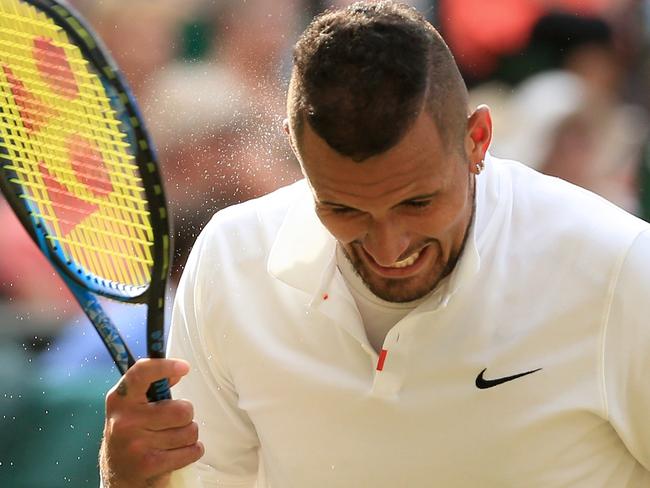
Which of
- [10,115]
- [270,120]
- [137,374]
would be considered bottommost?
[270,120]

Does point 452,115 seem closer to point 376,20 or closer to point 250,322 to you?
point 376,20

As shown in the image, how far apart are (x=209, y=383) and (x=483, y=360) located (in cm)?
40

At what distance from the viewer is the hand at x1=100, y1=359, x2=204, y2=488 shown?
133cm

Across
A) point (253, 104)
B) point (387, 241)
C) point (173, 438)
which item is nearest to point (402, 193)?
point (387, 241)

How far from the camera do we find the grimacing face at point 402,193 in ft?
4.41

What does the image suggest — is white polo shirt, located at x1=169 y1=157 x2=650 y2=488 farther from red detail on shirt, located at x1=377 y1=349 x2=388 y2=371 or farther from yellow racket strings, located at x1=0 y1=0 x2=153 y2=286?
yellow racket strings, located at x1=0 y1=0 x2=153 y2=286

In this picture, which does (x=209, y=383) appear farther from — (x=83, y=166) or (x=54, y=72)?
(x=54, y=72)

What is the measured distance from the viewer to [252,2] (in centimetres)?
309

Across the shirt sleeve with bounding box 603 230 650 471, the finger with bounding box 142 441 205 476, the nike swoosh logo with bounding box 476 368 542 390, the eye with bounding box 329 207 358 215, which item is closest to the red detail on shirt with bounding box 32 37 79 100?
the eye with bounding box 329 207 358 215

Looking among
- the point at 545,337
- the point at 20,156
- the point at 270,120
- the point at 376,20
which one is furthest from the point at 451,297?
the point at 270,120

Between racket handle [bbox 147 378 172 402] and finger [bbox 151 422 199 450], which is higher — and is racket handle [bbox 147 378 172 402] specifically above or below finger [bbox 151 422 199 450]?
above

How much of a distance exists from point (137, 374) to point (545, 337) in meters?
0.50

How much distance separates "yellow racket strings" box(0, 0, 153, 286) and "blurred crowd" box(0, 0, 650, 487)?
4.11 feet

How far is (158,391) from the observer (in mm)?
1370
